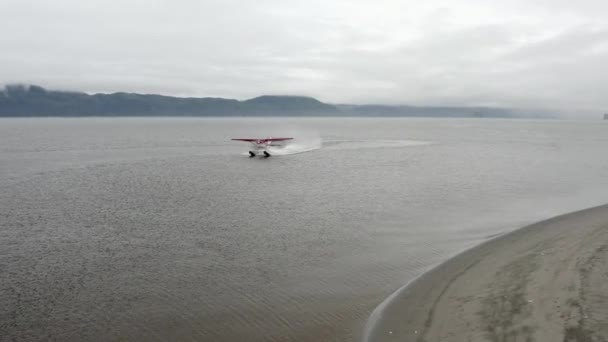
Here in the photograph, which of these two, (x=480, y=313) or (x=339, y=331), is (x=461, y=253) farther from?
(x=339, y=331)

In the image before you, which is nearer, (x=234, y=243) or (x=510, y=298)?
(x=510, y=298)

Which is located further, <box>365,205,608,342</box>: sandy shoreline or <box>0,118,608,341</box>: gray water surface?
<box>0,118,608,341</box>: gray water surface

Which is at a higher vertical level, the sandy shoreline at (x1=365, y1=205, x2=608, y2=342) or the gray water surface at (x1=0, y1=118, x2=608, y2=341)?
the sandy shoreline at (x1=365, y1=205, x2=608, y2=342)

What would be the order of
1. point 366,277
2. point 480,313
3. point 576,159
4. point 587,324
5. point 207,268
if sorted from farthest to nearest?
point 576,159
point 207,268
point 366,277
point 480,313
point 587,324

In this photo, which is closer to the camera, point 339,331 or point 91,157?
point 339,331

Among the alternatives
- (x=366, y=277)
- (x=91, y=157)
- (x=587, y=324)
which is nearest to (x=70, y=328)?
(x=366, y=277)

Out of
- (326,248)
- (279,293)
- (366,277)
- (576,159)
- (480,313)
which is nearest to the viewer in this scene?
(480,313)

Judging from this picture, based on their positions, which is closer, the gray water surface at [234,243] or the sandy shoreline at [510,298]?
the sandy shoreline at [510,298]

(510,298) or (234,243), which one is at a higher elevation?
(510,298)
